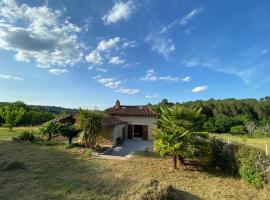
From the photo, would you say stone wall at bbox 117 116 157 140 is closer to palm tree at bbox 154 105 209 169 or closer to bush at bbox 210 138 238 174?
palm tree at bbox 154 105 209 169

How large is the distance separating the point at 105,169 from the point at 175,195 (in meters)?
5.22

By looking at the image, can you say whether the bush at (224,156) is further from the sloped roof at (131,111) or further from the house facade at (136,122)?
the sloped roof at (131,111)

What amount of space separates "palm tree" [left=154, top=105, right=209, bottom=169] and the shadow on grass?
3.36m

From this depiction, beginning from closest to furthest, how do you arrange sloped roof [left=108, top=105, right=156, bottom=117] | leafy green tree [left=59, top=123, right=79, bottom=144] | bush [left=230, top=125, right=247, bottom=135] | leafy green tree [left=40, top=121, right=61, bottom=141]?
leafy green tree [left=59, top=123, right=79, bottom=144], leafy green tree [left=40, top=121, right=61, bottom=141], sloped roof [left=108, top=105, right=156, bottom=117], bush [left=230, top=125, right=247, bottom=135]

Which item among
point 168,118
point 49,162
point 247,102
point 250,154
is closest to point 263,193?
point 250,154

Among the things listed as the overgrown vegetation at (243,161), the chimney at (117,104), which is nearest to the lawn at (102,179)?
the overgrown vegetation at (243,161)

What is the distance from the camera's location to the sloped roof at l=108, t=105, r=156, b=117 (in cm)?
2808

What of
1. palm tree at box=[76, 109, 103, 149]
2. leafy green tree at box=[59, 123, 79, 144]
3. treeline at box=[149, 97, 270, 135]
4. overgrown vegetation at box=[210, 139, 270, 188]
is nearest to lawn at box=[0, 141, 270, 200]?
overgrown vegetation at box=[210, 139, 270, 188]

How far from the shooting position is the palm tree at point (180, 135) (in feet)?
41.5

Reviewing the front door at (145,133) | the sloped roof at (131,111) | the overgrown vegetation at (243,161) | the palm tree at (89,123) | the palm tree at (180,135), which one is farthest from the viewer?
the sloped roof at (131,111)

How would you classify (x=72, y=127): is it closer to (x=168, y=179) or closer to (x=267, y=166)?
(x=168, y=179)

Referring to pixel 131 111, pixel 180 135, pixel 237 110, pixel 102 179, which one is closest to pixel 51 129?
pixel 131 111

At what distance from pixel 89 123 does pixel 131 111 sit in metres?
11.6

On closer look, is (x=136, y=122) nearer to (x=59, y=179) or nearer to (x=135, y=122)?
(x=135, y=122)
